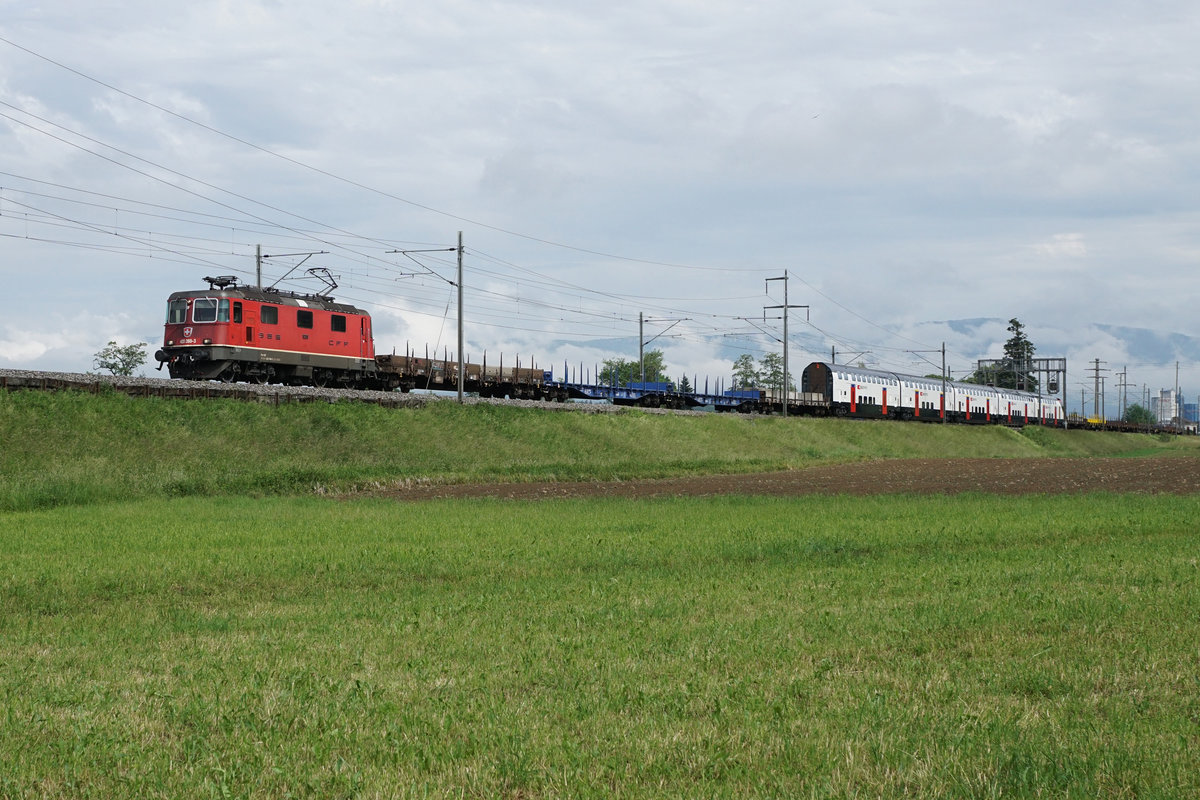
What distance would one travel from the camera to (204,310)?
4825cm

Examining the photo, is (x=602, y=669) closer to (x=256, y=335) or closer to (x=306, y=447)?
(x=306, y=447)

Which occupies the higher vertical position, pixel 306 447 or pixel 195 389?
pixel 195 389

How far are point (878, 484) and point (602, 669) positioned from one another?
105 feet

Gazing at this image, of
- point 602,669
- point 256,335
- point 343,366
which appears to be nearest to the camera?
point 602,669

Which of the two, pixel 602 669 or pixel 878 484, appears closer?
pixel 602 669

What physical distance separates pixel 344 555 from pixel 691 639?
9.78 m

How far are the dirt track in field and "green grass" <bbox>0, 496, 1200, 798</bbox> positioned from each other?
15.2 metres

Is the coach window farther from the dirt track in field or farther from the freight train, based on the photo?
the dirt track in field

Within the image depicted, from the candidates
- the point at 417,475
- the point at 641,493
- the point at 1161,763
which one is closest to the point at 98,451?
the point at 417,475

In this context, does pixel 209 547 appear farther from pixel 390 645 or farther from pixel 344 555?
pixel 390 645

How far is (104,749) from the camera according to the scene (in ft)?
25.3

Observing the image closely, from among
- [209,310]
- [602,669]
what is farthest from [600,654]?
[209,310]

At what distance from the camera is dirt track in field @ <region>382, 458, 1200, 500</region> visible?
35.9 metres

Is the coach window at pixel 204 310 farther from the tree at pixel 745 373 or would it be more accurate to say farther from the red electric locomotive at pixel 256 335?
the tree at pixel 745 373
